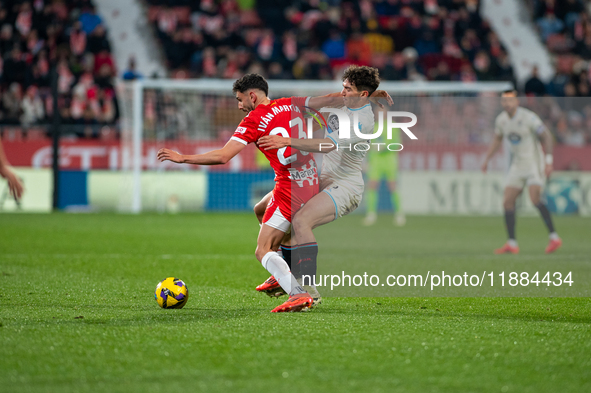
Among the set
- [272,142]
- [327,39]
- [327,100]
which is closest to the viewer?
[272,142]

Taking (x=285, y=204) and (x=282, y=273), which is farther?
(x=285, y=204)

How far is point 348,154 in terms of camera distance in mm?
5500

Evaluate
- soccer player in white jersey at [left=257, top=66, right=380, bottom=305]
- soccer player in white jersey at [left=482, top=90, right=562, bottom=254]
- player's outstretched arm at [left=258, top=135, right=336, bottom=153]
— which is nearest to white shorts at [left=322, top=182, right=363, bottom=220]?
soccer player in white jersey at [left=257, top=66, right=380, bottom=305]

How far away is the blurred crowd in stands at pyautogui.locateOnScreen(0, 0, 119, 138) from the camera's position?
1662 cm

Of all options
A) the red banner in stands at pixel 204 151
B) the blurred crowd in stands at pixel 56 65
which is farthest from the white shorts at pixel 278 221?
the blurred crowd in stands at pixel 56 65

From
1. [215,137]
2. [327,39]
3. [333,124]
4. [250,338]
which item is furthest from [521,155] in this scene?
[327,39]

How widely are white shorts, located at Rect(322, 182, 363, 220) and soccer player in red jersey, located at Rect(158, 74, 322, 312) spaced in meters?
0.14

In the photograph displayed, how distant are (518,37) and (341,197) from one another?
19370 millimetres

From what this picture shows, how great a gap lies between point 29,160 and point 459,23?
41.8 ft

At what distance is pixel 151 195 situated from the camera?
16.1 meters

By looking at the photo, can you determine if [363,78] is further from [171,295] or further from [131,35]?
[131,35]

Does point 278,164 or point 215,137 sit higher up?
point 215,137

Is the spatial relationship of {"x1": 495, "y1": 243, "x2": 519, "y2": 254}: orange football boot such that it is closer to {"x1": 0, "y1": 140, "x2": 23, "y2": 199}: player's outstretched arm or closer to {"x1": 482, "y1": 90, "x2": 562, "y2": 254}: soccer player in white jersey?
{"x1": 482, "y1": 90, "x2": 562, "y2": 254}: soccer player in white jersey

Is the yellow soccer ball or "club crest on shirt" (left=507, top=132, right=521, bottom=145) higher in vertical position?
"club crest on shirt" (left=507, top=132, right=521, bottom=145)
